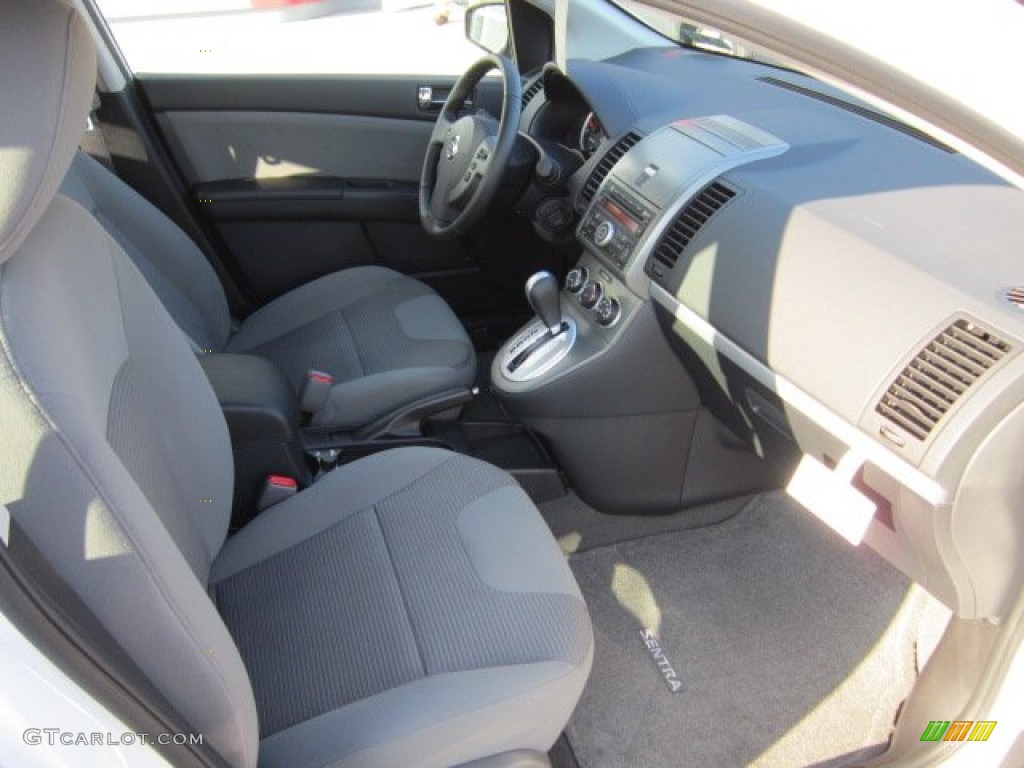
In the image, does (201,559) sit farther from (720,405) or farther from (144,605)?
(720,405)

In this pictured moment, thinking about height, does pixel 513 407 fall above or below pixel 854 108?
below

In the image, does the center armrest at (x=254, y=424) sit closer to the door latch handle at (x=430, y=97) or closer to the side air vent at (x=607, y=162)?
the side air vent at (x=607, y=162)

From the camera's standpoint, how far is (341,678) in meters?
Answer: 1.12

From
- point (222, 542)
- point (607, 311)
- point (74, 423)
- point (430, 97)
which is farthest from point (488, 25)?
point (74, 423)

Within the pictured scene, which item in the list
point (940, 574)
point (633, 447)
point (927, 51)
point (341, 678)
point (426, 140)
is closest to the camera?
point (927, 51)

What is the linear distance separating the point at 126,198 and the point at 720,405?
128 centimetres

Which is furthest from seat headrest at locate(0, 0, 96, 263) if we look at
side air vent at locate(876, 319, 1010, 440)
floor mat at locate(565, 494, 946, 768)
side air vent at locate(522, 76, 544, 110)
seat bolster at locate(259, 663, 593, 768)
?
side air vent at locate(522, 76, 544, 110)

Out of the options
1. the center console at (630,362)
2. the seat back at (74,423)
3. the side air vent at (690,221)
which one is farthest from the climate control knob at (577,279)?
the seat back at (74,423)

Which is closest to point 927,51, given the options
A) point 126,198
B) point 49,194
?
point 49,194

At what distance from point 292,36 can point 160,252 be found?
1621 millimetres

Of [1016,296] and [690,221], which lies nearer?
[1016,296]

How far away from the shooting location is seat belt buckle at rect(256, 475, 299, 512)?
151cm

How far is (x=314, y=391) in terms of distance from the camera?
5.62ft

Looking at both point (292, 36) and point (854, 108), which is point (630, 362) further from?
point (292, 36)
